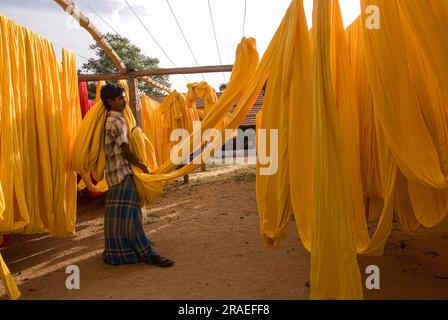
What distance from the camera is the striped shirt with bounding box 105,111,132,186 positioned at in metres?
3.04

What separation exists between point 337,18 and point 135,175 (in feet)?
7.20

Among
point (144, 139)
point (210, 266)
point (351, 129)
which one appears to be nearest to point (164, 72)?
point (144, 139)

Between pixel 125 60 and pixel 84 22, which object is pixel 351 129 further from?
pixel 125 60

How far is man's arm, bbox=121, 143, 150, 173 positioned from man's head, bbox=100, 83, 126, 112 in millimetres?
428

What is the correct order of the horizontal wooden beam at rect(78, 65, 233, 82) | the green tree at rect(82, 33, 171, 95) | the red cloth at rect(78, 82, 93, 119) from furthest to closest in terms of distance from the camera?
the green tree at rect(82, 33, 171, 95), the red cloth at rect(78, 82, 93, 119), the horizontal wooden beam at rect(78, 65, 233, 82)

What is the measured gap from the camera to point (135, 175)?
3090 mm

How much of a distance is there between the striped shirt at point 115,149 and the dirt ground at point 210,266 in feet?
3.06

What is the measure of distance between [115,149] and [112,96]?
0.52 metres

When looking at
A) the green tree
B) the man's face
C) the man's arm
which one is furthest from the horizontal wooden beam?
the green tree

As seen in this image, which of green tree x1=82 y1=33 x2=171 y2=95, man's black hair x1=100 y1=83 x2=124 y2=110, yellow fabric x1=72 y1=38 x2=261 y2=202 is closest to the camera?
yellow fabric x1=72 y1=38 x2=261 y2=202

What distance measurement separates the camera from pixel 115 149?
3090 millimetres

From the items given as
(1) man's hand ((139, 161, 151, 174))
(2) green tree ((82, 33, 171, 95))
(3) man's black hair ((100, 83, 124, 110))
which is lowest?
(1) man's hand ((139, 161, 151, 174))

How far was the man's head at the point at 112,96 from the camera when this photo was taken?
3121 mm

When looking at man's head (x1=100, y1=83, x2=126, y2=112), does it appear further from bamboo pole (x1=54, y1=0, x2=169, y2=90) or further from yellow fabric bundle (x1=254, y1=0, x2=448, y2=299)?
yellow fabric bundle (x1=254, y1=0, x2=448, y2=299)
